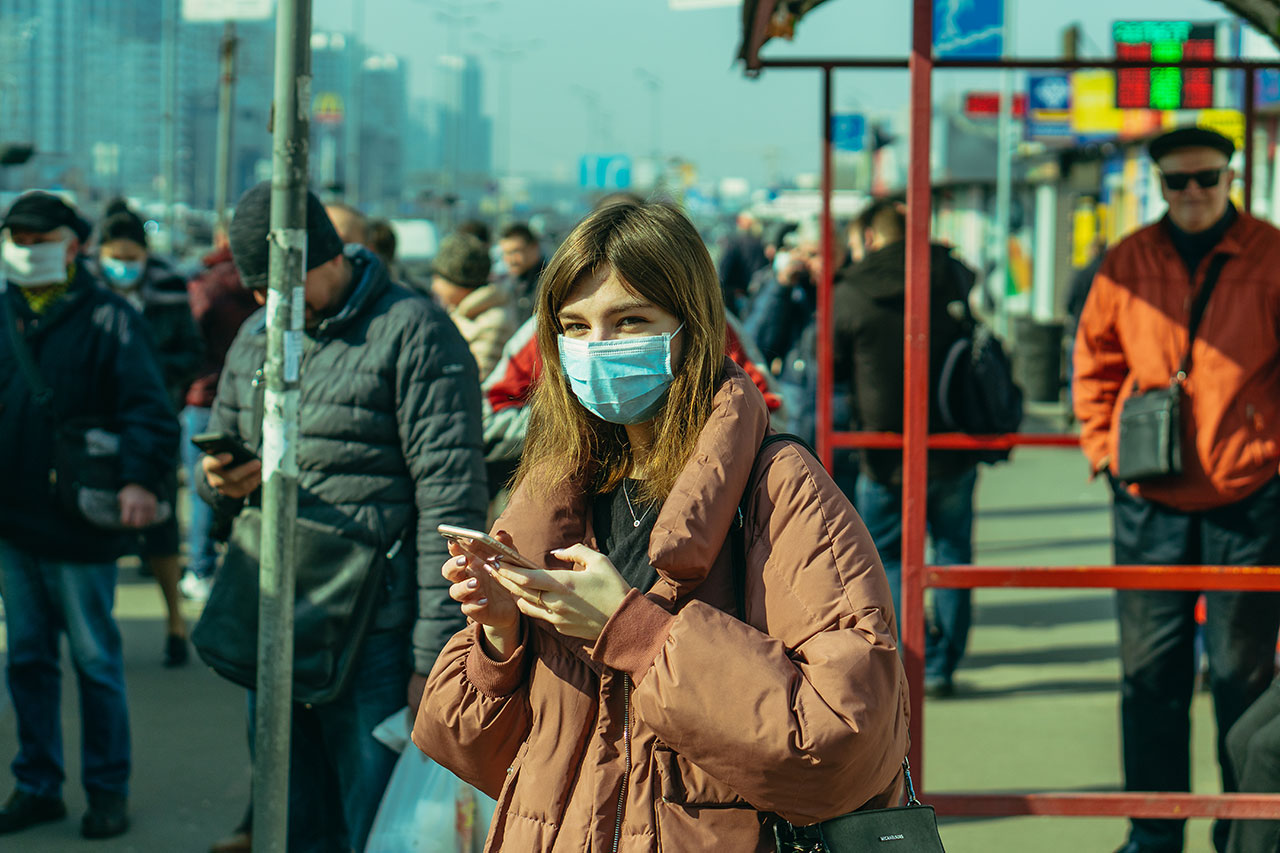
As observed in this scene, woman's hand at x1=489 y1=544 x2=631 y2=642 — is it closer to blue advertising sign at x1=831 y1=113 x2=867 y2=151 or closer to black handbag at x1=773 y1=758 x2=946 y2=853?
black handbag at x1=773 y1=758 x2=946 y2=853

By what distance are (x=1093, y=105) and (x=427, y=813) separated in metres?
19.8

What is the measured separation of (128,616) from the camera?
7863mm

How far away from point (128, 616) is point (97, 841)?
321 cm

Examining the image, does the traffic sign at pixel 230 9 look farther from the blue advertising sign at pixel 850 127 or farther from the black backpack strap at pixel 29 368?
the blue advertising sign at pixel 850 127

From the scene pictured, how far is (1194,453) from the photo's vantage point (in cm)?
423

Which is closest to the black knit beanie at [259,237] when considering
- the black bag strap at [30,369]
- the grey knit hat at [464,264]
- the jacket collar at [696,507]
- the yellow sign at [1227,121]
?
the black bag strap at [30,369]

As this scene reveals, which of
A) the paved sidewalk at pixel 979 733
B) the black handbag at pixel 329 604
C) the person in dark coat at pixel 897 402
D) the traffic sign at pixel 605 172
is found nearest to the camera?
the black handbag at pixel 329 604

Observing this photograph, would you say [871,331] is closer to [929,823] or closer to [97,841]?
[97,841]

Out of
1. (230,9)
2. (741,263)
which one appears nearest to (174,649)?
(230,9)

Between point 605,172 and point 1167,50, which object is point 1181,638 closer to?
point 1167,50

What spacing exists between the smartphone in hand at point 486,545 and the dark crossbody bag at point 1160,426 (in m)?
2.61

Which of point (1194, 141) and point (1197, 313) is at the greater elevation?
point (1194, 141)

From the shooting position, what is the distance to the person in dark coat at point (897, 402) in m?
6.39

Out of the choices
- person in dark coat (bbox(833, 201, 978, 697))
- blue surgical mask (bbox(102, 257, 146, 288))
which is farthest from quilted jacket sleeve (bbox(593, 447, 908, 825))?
blue surgical mask (bbox(102, 257, 146, 288))
